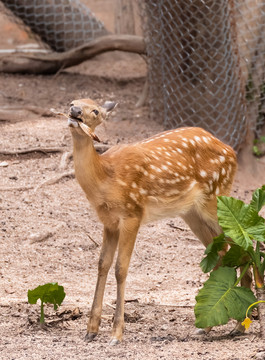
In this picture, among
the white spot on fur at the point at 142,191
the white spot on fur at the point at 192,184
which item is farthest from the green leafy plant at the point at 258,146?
the white spot on fur at the point at 142,191

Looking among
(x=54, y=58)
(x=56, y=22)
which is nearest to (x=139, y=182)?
(x=54, y=58)

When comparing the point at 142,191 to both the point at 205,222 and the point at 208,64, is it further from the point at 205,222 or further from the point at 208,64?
the point at 208,64

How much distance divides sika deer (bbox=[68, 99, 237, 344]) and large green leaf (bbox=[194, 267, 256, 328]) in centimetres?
62

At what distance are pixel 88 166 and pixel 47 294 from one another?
3.35ft

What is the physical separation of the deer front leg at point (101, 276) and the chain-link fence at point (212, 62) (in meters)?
4.05

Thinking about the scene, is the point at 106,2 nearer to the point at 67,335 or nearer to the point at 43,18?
the point at 43,18

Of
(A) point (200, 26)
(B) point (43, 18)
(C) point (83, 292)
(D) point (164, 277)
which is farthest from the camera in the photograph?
(B) point (43, 18)

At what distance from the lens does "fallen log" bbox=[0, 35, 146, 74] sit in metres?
11.0

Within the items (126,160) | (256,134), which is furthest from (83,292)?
(256,134)

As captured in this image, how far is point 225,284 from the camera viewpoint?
4.96m

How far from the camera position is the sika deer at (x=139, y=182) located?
4992mm

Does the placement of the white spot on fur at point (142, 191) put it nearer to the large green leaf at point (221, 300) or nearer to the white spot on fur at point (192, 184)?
the white spot on fur at point (192, 184)

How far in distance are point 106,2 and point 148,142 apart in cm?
1369

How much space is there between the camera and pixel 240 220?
4.84 m
